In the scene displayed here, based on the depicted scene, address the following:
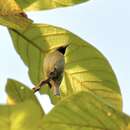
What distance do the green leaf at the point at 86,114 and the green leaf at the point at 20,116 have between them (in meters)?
0.06

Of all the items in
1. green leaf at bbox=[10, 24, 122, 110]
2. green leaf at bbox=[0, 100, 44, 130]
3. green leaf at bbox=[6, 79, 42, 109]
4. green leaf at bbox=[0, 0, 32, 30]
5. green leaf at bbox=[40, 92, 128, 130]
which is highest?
green leaf at bbox=[0, 0, 32, 30]

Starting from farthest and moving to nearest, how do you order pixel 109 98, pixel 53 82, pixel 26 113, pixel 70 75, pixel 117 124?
pixel 70 75 → pixel 109 98 → pixel 53 82 → pixel 117 124 → pixel 26 113

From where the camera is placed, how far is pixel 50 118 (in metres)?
0.67

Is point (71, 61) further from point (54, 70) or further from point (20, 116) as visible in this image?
point (20, 116)

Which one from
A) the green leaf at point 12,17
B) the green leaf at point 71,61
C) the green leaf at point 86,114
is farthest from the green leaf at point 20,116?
the green leaf at point 71,61

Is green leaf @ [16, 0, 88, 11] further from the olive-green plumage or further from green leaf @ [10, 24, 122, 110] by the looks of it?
the olive-green plumage

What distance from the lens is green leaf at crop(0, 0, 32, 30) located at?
90 centimetres

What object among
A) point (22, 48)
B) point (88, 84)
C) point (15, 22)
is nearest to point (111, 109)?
point (15, 22)

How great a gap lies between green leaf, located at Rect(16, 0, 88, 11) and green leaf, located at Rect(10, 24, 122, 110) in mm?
81

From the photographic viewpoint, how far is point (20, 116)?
0.63 m

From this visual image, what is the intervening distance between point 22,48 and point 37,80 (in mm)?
111

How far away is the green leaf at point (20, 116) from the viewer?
61cm

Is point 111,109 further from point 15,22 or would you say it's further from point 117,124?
point 15,22

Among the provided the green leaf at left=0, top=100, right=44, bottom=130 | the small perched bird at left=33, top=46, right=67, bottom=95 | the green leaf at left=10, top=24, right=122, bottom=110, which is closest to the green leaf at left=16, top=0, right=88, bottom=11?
the green leaf at left=10, top=24, right=122, bottom=110
